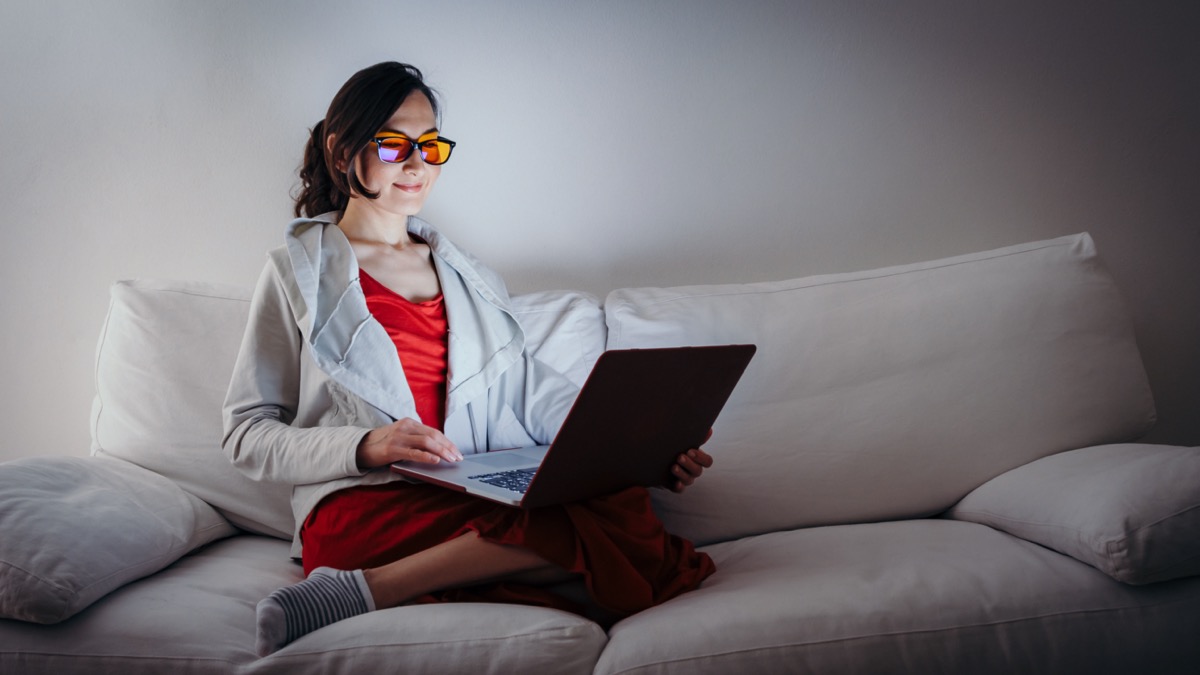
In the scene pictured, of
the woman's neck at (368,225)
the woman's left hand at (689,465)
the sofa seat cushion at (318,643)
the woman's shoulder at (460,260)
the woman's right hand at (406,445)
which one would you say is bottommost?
the sofa seat cushion at (318,643)

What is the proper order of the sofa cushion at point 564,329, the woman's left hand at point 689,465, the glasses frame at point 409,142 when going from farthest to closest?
the sofa cushion at point 564,329, the glasses frame at point 409,142, the woman's left hand at point 689,465

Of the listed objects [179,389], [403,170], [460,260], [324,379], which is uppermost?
[403,170]

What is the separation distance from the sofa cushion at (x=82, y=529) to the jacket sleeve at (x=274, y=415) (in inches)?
6.4

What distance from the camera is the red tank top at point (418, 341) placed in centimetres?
158

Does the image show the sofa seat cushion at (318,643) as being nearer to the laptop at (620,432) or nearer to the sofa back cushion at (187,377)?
the laptop at (620,432)

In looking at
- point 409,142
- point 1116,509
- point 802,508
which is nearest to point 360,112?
point 409,142

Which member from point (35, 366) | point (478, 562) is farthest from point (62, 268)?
point (478, 562)

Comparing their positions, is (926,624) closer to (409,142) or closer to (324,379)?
(324,379)

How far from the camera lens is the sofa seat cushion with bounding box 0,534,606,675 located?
3.52 feet

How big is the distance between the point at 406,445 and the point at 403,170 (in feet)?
1.82

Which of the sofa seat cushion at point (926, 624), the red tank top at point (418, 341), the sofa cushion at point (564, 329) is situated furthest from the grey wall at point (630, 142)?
the sofa seat cushion at point (926, 624)

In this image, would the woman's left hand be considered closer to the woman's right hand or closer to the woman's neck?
the woman's right hand

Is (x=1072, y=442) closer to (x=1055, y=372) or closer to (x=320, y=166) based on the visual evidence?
(x=1055, y=372)

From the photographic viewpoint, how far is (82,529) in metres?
1.25
